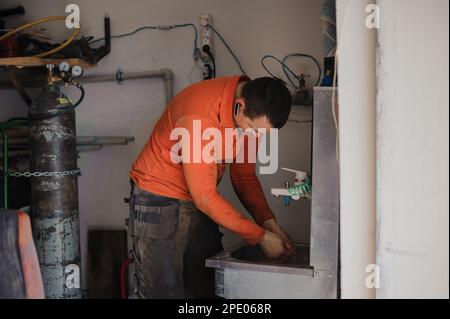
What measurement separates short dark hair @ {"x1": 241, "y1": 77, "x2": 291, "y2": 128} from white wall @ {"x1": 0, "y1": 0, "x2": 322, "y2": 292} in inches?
33.4

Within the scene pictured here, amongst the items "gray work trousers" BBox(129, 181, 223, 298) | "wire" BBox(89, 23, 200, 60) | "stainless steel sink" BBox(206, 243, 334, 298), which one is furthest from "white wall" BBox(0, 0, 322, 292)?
"stainless steel sink" BBox(206, 243, 334, 298)

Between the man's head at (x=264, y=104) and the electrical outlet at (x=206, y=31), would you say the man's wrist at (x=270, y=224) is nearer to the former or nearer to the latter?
the man's head at (x=264, y=104)

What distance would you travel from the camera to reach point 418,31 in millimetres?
1557

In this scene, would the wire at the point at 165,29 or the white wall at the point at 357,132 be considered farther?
the wire at the point at 165,29

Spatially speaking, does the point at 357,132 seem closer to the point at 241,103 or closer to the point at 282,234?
the point at 241,103

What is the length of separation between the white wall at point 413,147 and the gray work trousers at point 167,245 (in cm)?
84

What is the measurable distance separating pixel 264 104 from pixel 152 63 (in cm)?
128

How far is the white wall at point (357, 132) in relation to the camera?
1659 millimetres

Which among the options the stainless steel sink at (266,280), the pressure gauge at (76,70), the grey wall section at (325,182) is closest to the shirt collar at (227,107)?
the grey wall section at (325,182)

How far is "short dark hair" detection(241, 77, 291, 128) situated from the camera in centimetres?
188

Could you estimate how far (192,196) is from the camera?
1.96 metres

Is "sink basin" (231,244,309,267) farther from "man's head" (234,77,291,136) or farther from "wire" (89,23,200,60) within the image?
"wire" (89,23,200,60)
